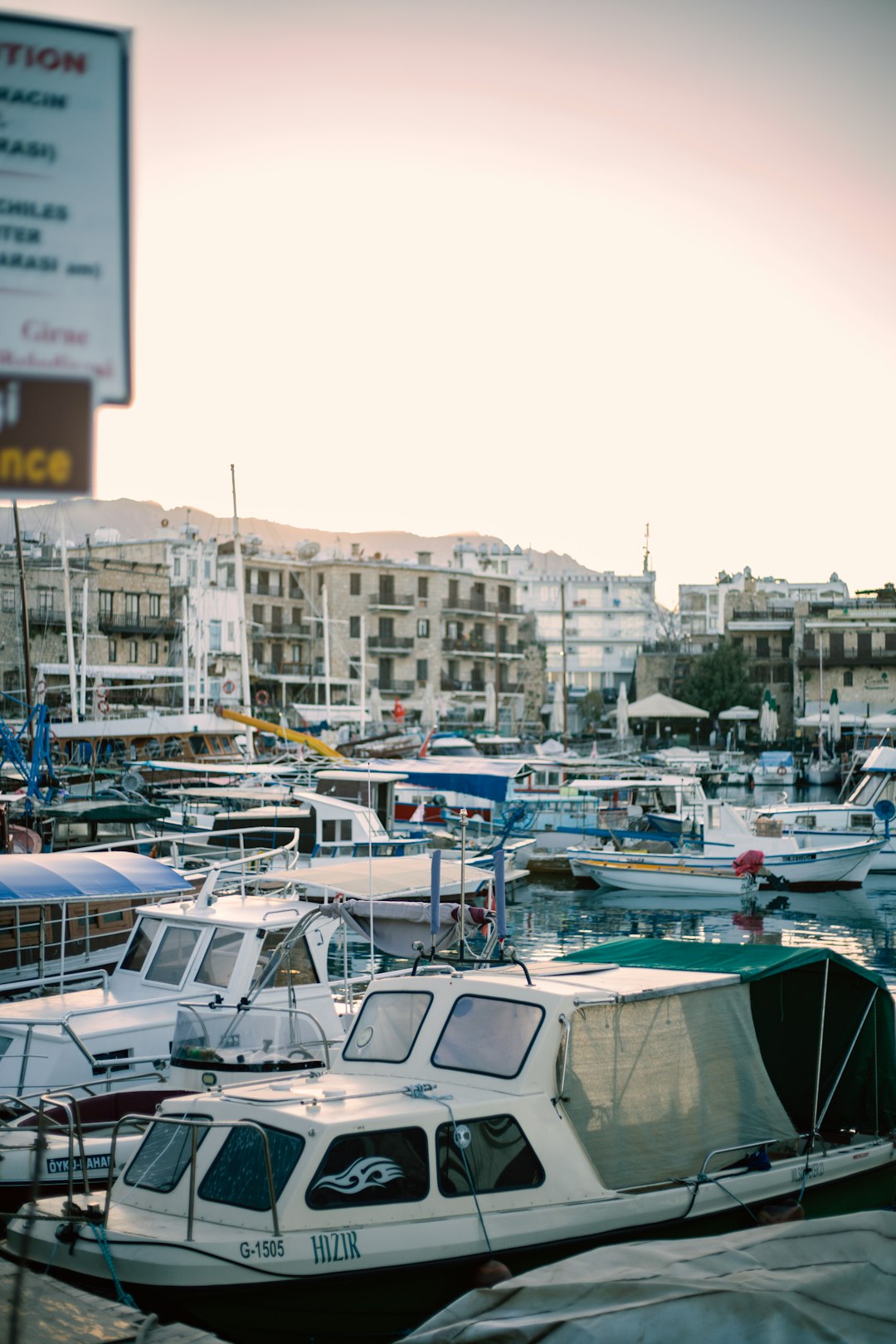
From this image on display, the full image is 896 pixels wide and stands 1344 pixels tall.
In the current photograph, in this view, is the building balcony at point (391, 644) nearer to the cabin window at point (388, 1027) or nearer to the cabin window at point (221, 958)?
the cabin window at point (221, 958)

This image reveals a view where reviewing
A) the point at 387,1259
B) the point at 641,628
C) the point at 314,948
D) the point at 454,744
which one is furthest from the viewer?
the point at 641,628

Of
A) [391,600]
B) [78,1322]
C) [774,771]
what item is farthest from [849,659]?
[78,1322]

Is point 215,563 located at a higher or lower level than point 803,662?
higher

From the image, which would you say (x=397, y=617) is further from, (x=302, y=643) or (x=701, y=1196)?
(x=701, y=1196)

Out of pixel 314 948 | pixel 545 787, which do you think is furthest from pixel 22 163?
pixel 545 787

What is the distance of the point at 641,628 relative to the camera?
10244 centimetres

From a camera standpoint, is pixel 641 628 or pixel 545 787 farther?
pixel 641 628

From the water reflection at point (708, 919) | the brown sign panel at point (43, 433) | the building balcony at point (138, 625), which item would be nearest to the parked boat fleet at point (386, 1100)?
the brown sign panel at point (43, 433)

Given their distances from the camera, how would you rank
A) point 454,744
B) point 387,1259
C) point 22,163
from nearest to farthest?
1. point 22,163
2. point 387,1259
3. point 454,744

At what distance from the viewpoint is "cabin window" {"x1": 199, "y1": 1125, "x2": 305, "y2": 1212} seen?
869 centimetres

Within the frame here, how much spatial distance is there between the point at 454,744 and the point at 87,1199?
49.0 m

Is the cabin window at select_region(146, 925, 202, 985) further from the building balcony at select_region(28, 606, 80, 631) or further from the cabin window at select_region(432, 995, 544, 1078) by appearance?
the building balcony at select_region(28, 606, 80, 631)

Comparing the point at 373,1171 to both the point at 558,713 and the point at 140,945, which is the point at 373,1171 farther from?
the point at 558,713

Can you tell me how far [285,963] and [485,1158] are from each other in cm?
515
